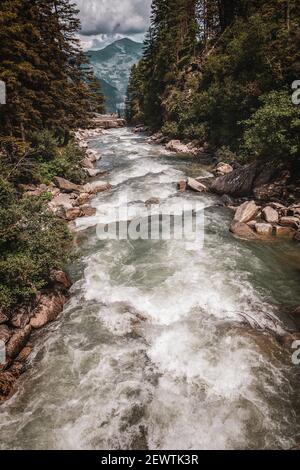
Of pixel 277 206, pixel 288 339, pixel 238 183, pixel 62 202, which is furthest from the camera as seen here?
pixel 238 183

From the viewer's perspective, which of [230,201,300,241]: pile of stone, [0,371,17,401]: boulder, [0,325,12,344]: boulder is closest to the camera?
[0,371,17,401]: boulder

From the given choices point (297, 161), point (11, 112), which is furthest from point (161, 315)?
point (11, 112)

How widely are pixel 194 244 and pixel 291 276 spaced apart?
4.42 meters

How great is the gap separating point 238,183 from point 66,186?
38.0ft

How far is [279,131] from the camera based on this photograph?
16.4 m

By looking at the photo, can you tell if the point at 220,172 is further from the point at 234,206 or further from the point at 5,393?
the point at 5,393

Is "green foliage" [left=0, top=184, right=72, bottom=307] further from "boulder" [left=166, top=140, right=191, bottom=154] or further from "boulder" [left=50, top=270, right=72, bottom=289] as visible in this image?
"boulder" [left=166, top=140, right=191, bottom=154]

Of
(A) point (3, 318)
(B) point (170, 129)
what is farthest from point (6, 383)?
(B) point (170, 129)

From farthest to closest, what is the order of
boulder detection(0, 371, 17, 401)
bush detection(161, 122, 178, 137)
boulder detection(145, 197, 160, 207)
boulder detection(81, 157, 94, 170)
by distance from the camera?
bush detection(161, 122, 178, 137) → boulder detection(81, 157, 94, 170) → boulder detection(145, 197, 160, 207) → boulder detection(0, 371, 17, 401)

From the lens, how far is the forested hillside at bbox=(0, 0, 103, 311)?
10.1m

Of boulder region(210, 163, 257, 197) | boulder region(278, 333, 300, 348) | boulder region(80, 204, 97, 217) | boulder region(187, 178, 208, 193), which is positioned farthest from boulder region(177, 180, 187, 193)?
boulder region(278, 333, 300, 348)

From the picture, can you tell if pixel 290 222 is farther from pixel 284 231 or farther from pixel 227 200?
pixel 227 200

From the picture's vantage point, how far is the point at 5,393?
24.7 ft

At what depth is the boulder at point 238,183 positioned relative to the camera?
18766 mm
